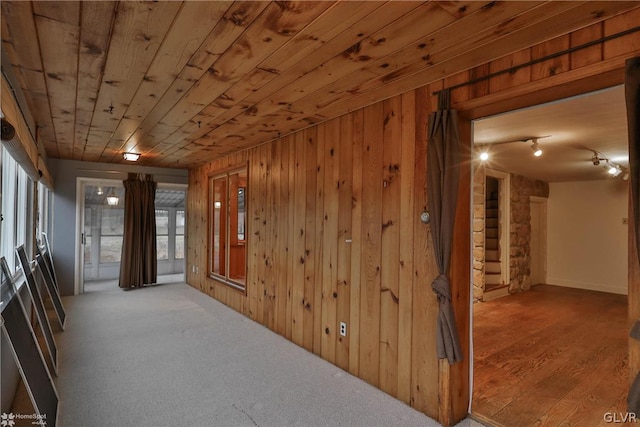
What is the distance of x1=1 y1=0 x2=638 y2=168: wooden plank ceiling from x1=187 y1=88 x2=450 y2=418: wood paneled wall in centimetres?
34

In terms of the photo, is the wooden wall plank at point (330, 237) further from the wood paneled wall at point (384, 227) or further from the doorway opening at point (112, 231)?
the doorway opening at point (112, 231)

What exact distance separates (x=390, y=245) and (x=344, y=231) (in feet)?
1.74

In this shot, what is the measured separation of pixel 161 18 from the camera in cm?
152

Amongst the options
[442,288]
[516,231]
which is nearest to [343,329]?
[442,288]

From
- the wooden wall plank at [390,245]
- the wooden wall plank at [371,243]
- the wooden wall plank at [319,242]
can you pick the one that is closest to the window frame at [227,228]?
the wooden wall plank at [319,242]

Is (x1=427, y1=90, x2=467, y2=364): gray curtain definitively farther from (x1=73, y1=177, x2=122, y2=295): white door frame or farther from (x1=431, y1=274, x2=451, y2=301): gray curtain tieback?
(x1=73, y1=177, x2=122, y2=295): white door frame

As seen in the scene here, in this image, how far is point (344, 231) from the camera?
2949mm

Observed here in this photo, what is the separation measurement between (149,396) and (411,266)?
2073mm

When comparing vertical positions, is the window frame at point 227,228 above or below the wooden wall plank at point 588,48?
below

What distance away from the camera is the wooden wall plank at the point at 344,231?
2.89m

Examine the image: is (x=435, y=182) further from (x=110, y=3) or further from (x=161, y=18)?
(x=110, y=3)

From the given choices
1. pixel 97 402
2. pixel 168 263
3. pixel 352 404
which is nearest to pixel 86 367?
pixel 97 402

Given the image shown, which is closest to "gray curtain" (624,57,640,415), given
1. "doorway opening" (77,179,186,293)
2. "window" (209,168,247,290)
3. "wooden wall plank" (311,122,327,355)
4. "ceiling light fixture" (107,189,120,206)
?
"wooden wall plank" (311,122,327,355)

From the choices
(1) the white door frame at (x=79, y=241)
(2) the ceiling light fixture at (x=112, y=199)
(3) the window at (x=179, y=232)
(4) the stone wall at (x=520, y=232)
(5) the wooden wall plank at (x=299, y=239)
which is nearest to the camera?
(5) the wooden wall plank at (x=299, y=239)
